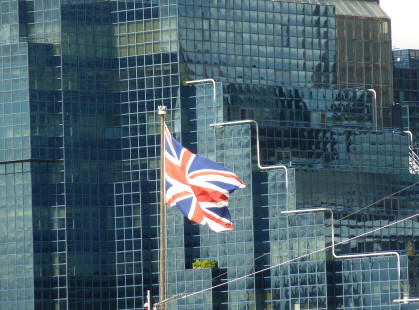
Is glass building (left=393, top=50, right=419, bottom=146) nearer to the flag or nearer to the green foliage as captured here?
the green foliage

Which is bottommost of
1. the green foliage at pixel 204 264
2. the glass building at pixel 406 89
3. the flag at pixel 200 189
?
the green foliage at pixel 204 264

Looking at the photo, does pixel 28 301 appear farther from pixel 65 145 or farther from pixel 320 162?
pixel 320 162

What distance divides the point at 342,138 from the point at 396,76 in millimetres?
25678

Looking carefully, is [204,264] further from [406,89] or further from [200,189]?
[200,189]

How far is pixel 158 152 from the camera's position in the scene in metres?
156

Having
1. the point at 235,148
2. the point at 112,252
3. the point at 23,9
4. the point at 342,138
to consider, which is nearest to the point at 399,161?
the point at 342,138

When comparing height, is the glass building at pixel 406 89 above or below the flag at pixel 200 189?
above

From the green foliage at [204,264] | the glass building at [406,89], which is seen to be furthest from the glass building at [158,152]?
the glass building at [406,89]

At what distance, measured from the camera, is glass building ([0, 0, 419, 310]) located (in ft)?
491

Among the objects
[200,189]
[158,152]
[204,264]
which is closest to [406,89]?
[158,152]

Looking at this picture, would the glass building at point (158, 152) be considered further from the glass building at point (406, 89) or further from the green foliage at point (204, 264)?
the glass building at point (406, 89)

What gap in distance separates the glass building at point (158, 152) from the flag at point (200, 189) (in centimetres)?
4620

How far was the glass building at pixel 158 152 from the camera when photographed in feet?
491

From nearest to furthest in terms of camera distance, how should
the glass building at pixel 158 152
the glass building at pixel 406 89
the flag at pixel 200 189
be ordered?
1. the flag at pixel 200 189
2. the glass building at pixel 158 152
3. the glass building at pixel 406 89
